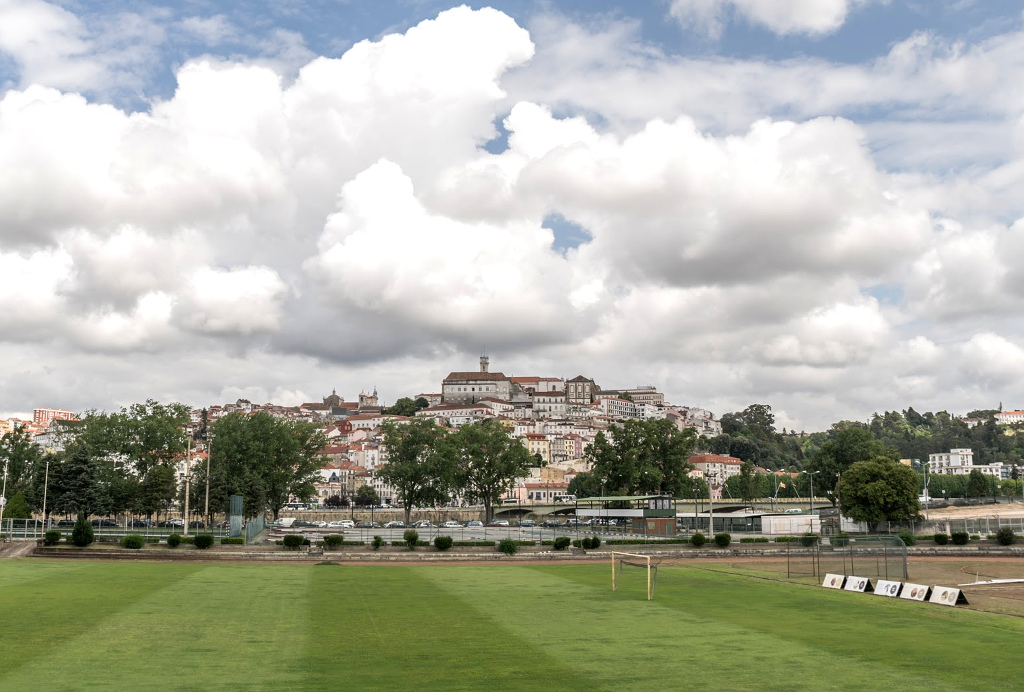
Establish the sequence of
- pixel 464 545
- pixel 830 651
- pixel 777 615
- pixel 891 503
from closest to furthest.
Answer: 1. pixel 830 651
2. pixel 777 615
3. pixel 464 545
4. pixel 891 503

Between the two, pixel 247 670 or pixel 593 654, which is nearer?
pixel 247 670

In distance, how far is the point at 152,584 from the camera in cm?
3316

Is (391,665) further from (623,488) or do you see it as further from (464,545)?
(623,488)

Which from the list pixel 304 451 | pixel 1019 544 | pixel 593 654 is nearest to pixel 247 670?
pixel 593 654

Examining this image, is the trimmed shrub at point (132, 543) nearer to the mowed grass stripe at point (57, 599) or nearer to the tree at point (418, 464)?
the mowed grass stripe at point (57, 599)


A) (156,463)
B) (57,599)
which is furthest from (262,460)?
(57,599)

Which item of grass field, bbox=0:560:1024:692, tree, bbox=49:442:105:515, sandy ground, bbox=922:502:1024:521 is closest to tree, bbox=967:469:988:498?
sandy ground, bbox=922:502:1024:521

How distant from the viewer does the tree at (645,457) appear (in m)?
95.8

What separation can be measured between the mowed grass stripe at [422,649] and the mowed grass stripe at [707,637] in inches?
32.5

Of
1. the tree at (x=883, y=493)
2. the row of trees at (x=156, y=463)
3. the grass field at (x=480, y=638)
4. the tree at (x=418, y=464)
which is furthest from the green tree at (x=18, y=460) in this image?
the tree at (x=883, y=493)

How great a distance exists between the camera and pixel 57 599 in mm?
27141

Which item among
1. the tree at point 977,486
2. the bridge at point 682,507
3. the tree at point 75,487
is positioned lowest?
the bridge at point 682,507

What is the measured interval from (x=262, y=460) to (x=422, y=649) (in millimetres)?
73327

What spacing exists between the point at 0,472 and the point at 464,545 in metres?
65.0
